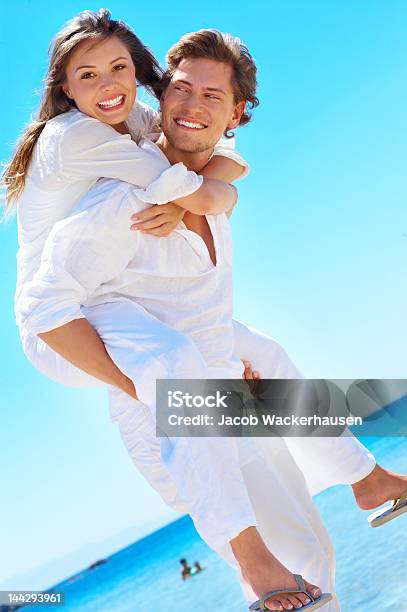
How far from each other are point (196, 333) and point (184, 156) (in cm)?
65

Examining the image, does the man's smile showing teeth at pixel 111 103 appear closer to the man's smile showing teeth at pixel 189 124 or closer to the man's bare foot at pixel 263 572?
the man's smile showing teeth at pixel 189 124

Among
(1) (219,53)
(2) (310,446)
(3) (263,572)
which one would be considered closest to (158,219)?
(1) (219,53)

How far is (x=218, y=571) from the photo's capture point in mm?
15406

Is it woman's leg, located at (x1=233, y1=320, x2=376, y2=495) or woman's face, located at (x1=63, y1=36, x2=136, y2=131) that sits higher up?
woman's face, located at (x1=63, y1=36, x2=136, y2=131)

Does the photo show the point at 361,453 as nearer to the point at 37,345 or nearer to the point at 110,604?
the point at 37,345

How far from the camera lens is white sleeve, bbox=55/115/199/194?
106 inches

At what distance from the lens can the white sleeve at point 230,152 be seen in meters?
3.15

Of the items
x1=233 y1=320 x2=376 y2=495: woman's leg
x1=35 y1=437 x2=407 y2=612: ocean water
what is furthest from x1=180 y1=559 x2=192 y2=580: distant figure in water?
x1=233 y1=320 x2=376 y2=495: woman's leg

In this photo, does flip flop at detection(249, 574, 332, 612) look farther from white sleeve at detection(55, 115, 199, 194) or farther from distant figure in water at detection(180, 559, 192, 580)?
distant figure in water at detection(180, 559, 192, 580)

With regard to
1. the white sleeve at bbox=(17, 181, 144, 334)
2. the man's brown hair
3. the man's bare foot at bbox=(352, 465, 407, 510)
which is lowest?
the man's bare foot at bbox=(352, 465, 407, 510)

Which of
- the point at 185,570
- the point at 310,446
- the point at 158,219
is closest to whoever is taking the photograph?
the point at 158,219

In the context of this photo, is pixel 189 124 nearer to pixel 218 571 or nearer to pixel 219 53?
pixel 219 53

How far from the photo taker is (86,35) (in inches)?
112

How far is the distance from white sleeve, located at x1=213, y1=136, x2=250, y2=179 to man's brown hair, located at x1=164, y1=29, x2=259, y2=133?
0.57 ft
